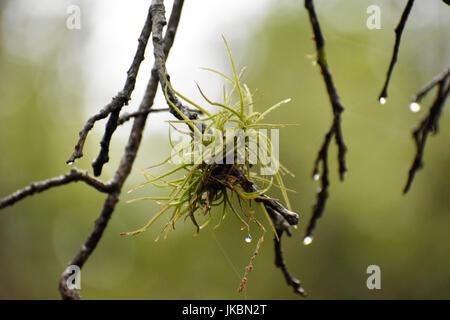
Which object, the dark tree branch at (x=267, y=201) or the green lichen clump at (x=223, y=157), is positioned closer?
the dark tree branch at (x=267, y=201)

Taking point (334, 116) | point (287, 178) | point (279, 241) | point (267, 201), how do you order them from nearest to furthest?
point (267, 201), point (279, 241), point (334, 116), point (287, 178)

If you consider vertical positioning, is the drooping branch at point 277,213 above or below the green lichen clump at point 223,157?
below

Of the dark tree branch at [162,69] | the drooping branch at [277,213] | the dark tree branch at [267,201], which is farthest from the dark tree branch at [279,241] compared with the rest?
the dark tree branch at [162,69]

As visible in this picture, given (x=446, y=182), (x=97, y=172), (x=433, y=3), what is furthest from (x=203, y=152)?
(x=446, y=182)

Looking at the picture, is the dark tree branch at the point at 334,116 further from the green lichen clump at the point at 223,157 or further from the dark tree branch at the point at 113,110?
the dark tree branch at the point at 113,110

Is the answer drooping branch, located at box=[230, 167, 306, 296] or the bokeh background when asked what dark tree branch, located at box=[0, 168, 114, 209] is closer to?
drooping branch, located at box=[230, 167, 306, 296]

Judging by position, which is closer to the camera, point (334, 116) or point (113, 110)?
point (113, 110)

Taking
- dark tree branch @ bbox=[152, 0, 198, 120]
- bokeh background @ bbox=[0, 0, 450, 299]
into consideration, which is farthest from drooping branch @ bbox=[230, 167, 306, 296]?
bokeh background @ bbox=[0, 0, 450, 299]

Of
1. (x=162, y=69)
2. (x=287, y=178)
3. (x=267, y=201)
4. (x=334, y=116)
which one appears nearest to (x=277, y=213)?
(x=267, y=201)

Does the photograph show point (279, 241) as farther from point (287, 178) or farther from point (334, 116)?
point (287, 178)
